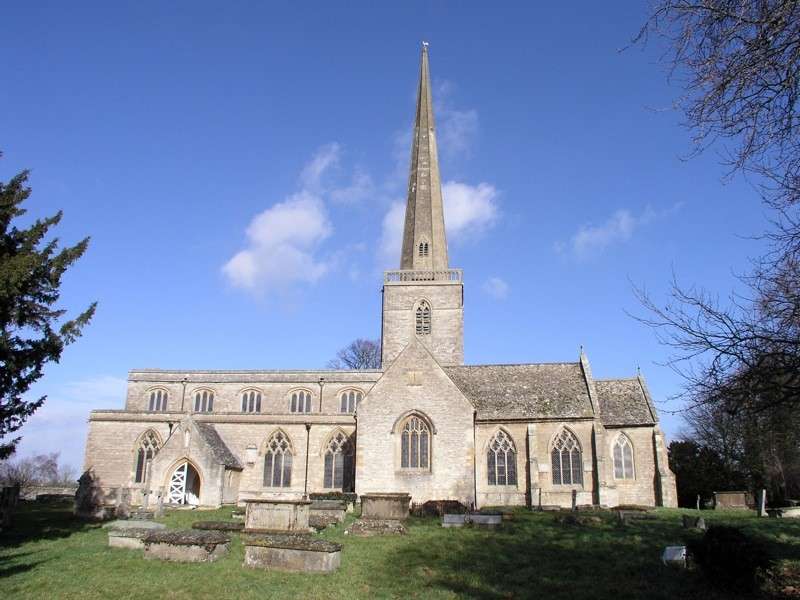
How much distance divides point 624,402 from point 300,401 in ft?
67.2

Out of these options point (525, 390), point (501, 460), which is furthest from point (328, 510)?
point (525, 390)

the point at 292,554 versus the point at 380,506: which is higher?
the point at 380,506

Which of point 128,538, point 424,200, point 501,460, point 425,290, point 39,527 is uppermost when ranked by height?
point 424,200

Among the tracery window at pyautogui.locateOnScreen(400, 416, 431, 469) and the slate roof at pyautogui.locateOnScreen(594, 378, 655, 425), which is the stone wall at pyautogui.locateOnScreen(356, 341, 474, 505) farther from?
the slate roof at pyautogui.locateOnScreen(594, 378, 655, 425)

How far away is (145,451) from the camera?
3541 cm

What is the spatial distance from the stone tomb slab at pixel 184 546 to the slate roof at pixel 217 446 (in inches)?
688

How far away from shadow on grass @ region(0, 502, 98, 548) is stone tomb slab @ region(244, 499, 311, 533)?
6742 millimetres

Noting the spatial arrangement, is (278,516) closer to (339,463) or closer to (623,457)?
(339,463)

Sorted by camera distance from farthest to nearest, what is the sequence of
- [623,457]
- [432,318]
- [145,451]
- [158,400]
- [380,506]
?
[158,400]
[432,318]
[145,451]
[623,457]
[380,506]

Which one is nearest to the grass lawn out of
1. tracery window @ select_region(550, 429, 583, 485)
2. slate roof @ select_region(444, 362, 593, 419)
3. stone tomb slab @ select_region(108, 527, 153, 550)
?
stone tomb slab @ select_region(108, 527, 153, 550)

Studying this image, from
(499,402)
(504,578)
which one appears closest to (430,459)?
(499,402)

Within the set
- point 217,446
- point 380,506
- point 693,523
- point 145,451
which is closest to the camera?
point 693,523

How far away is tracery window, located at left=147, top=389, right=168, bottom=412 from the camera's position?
4281 cm

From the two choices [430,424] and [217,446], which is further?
[217,446]
